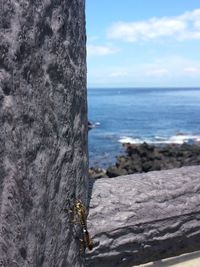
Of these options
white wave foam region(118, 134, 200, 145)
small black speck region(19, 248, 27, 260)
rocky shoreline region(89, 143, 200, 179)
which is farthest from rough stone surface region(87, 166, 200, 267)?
white wave foam region(118, 134, 200, 145)

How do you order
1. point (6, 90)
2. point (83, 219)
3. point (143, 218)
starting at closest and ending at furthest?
1. point (6, 90)
2. point (83, 219)
3. point (143, 218)

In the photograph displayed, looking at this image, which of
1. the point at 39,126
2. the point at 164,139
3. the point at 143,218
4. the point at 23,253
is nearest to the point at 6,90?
the point at 39,126

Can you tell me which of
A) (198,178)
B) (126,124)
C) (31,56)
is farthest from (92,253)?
(126,124)

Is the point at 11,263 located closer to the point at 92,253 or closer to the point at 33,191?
the point at 33,191

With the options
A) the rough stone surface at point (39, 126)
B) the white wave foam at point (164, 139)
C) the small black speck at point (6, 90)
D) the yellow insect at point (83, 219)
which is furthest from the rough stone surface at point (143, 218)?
the white wave foam at point (164, 139)

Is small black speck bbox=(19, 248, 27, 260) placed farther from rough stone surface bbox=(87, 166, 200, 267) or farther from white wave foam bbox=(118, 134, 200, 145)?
white wave foam bbox=(118, 134, 200, 145)

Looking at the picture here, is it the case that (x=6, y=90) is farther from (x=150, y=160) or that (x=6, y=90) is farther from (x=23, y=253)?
(x=150, y=160)
